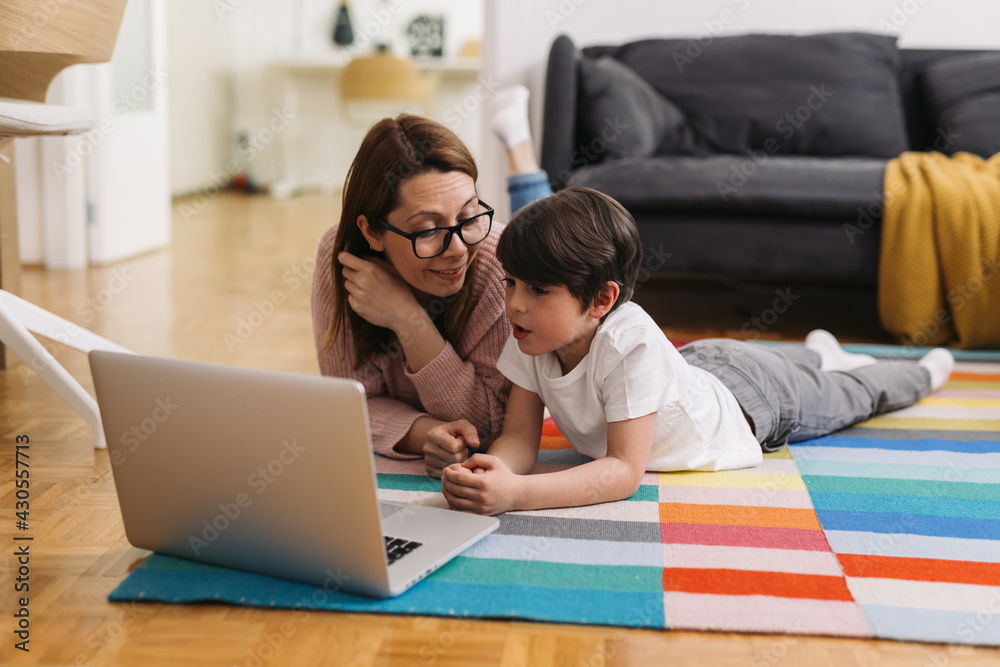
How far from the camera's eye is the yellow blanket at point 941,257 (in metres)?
2.16

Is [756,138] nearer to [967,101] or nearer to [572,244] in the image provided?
[967,101]

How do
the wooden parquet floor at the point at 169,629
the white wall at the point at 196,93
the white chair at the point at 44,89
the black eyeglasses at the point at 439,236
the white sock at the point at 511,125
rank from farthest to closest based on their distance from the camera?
the white wall at the point at 196,93
the white sock at the point at 511,125
the white chair at the point at 44,89
the black eyeglasses at the point at 439,236
the wooden parquet floor at the point at 169,629

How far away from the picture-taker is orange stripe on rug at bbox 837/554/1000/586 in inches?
39.9

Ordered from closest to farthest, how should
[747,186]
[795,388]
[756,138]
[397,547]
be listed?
[397,547] < [795,388] < [747,186] < [756,138]

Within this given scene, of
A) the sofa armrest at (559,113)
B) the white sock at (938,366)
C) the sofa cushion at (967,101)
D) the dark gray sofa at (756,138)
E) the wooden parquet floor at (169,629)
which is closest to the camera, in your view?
the wooden parquet floor at (169,629)

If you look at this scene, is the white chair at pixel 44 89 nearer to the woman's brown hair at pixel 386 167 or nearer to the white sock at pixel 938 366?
the woman's brown hair at pixel 386 167

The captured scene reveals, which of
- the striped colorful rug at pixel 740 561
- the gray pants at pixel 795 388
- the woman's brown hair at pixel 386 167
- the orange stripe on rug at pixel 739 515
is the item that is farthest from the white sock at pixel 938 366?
the woman's brown hair at pixel 386 167

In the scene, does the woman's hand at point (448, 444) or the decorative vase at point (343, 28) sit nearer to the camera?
the woman's hand at point (448, 444)

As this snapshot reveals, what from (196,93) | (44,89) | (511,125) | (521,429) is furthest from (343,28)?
(521,429)

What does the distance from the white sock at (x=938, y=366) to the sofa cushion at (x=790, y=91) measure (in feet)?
3.56

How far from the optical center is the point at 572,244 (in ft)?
3.72

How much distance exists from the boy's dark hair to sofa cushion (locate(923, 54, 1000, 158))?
6.23ft

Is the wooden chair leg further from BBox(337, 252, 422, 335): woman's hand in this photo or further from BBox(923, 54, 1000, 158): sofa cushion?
BBox(923, 54, 1000, 158): sofa cushion

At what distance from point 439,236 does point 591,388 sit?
0.28 m
